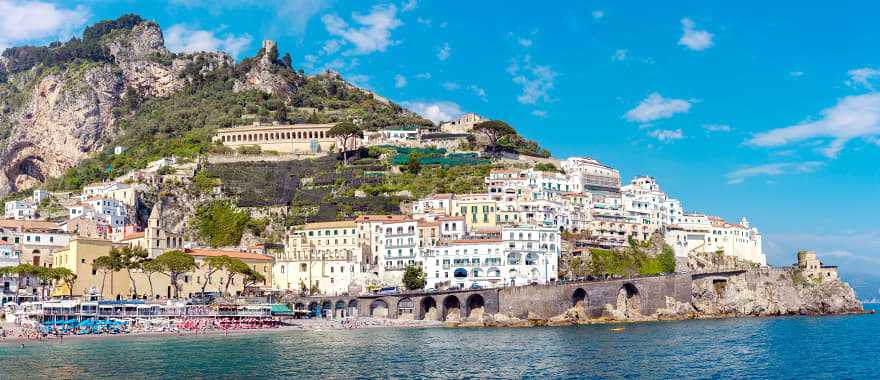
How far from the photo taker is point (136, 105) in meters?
134

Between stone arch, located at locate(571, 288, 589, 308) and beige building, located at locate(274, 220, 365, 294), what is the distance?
19.5 m

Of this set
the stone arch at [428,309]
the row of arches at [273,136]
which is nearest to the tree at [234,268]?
the stone arch at [428,309]

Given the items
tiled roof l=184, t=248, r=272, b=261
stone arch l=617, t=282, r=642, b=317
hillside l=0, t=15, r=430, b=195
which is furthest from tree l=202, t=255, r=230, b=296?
stone arch l=617, t=282, r=642, b=317

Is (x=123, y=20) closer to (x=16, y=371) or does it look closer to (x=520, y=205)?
(x=520, y=205)

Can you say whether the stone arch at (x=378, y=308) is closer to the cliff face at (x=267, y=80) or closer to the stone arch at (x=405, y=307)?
the stone arch at (x=405, y=307)

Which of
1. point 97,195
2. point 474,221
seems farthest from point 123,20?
point 474,221

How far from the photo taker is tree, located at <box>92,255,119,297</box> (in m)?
74.7

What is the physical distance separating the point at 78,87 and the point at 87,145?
818 centimetres

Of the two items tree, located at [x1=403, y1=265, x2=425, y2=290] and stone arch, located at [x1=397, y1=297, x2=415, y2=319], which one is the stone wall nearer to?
stone arch, located at [x1=397, y1=297, x2=415, y2=319]

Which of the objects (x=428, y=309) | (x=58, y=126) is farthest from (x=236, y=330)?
(x=58, y=126)

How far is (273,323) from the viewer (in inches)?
2896

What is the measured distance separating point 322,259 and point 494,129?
34083 millimetres

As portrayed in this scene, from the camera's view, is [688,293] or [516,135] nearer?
[688,293]

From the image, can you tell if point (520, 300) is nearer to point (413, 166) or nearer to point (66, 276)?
point (413, 166)
